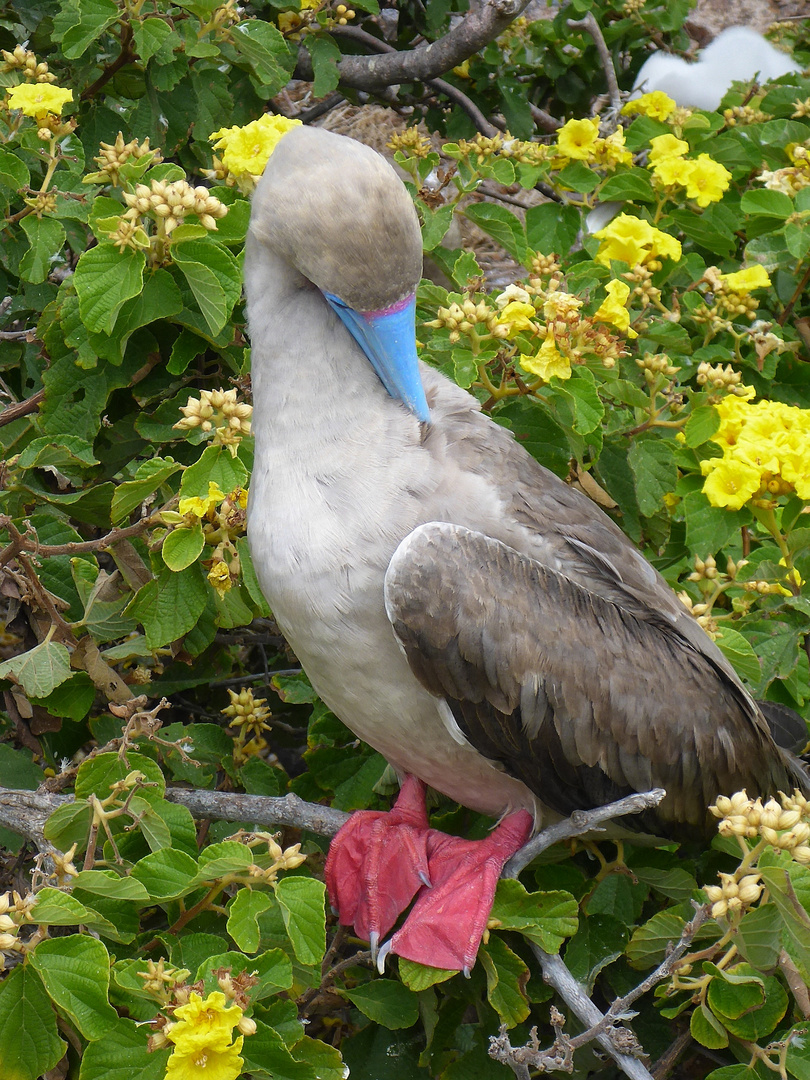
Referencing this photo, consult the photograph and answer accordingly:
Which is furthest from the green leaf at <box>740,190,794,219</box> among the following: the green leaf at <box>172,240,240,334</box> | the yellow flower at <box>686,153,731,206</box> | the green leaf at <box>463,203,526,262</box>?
the green leaf at <box>172,240,240,334</box>

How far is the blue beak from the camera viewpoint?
2742 millimetres

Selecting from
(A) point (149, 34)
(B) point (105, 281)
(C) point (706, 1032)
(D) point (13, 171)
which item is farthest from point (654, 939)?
(A) point (149, 34)

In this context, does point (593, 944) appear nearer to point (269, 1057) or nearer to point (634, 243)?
point (269, 1057)

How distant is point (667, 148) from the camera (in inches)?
162

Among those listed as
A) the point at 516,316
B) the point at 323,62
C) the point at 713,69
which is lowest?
the point at 713,69

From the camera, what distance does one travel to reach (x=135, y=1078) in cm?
210

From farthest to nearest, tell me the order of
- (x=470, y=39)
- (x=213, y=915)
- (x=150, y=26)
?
(x=470, y=39) → (x=150, y=26) → (x=213, y=915)

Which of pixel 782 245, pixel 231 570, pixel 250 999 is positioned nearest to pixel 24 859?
pixel 231 570

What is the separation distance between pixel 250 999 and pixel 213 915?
0.51 meters

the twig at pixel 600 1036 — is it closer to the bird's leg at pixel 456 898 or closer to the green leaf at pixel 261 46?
the bird's leg at pixel 456 898

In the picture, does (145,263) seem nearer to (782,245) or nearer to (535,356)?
(535,356)

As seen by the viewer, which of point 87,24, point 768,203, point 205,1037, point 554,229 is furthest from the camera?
point 554,229

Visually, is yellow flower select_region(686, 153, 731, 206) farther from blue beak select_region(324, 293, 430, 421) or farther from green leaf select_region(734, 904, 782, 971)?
green leaf select_region(734, 904, 782, 971)

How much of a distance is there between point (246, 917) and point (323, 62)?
3.38m
